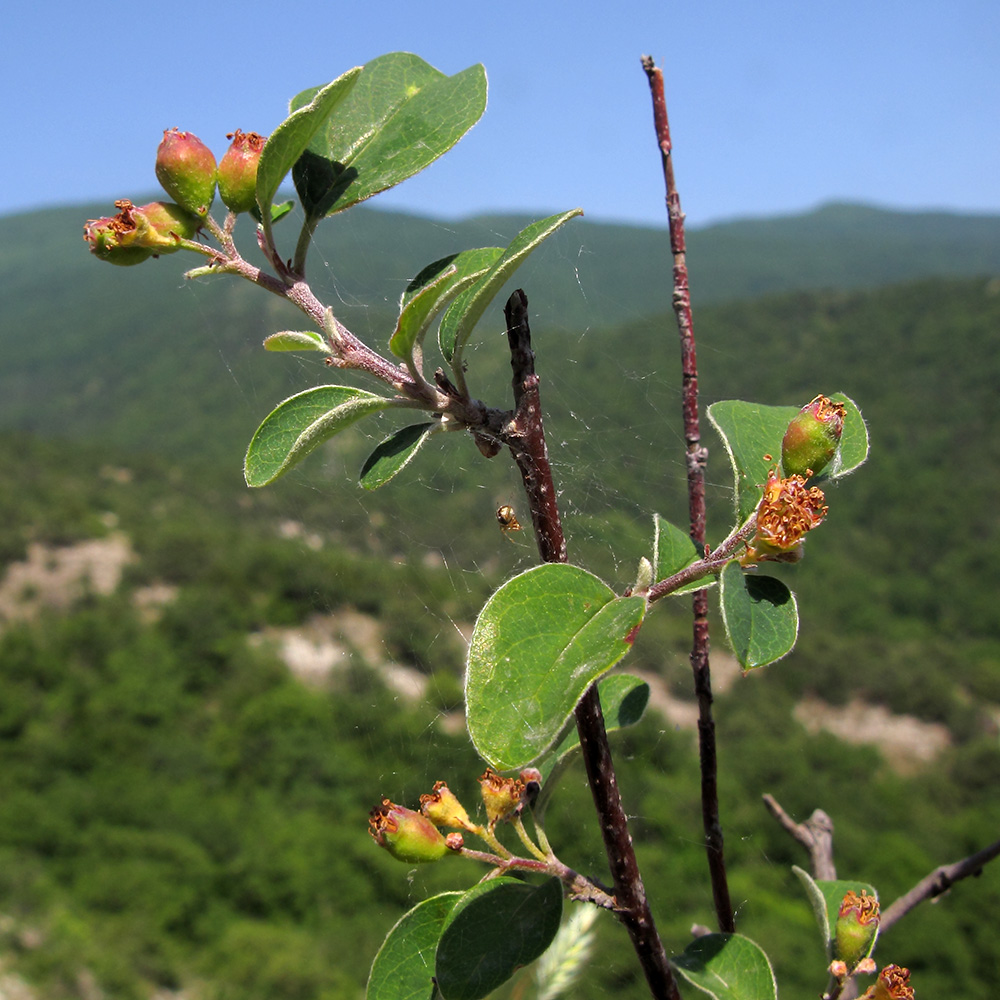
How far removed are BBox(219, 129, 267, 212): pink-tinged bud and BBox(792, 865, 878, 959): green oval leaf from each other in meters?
0.84

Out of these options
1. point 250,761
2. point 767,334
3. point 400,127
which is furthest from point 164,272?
point 400,127

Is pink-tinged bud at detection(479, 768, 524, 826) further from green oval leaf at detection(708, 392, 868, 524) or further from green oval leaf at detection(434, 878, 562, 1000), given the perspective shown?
green oval leaf at detection(708, 392, 868, 524)

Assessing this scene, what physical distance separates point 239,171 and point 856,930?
0.90 metres

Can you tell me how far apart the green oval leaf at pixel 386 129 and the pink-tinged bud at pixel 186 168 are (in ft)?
0.30

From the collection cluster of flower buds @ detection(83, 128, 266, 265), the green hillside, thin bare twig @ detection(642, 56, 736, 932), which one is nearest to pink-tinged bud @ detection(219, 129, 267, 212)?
cluster of flower buds @ detection(83, 128, 266, 265)

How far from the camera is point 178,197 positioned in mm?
711

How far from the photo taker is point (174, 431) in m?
56.8

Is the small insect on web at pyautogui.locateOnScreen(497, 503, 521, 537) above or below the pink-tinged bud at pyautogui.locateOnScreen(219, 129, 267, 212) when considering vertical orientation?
below

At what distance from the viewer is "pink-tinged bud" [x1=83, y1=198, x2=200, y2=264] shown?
2.26ft

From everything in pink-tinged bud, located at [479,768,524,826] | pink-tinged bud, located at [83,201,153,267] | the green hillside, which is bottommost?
the green hillside

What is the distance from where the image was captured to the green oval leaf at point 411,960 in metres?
0.71

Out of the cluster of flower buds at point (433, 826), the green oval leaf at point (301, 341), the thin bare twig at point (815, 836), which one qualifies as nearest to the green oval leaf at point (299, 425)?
the green oval leaf at point (301, 341)

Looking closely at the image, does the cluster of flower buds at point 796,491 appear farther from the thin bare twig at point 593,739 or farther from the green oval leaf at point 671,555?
the thin bare twig at point 593,739

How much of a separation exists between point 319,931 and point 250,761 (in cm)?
580
